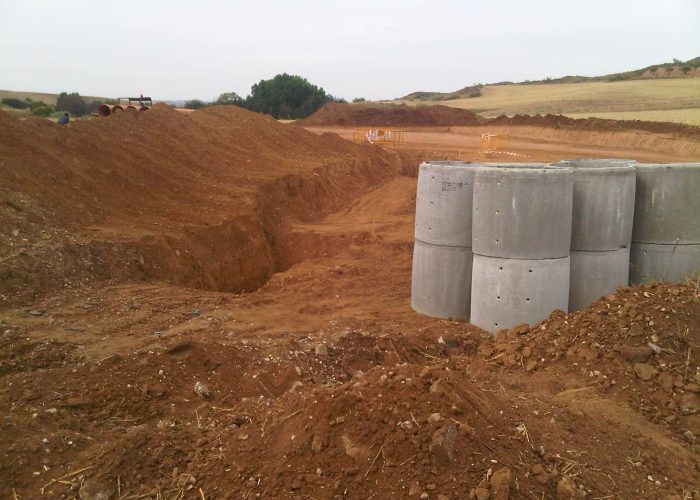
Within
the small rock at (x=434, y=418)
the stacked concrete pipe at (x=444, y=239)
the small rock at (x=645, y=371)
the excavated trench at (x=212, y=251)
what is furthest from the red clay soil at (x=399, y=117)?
the small rock at (x=434, y=418)

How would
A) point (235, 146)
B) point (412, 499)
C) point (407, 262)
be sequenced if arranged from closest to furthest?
point (412, 499), point (407, 262), point (235, 146)

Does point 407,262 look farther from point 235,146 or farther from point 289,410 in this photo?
point 235,146

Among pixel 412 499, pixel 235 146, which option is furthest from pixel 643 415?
pixel 235 146

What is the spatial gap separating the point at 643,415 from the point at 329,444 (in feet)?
8.48

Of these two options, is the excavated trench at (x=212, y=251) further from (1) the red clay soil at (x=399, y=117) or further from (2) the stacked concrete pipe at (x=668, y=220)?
(1) the red clay soil at (x=399, y=117)

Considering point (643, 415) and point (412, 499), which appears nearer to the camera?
point (412, 499)

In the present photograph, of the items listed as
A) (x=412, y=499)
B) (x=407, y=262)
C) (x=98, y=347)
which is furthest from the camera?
(x=407, y=262)

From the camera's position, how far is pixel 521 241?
268 inches

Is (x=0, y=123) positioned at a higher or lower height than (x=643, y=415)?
higher

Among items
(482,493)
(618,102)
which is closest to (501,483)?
(482,493)

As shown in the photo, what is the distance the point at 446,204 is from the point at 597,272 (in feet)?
6.57

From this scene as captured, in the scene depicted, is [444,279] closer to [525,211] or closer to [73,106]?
[525,211]

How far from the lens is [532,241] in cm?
680

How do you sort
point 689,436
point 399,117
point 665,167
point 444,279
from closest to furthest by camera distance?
1. point 689,436
2. point 665,167
3. point 444,279
4. point 399,117
